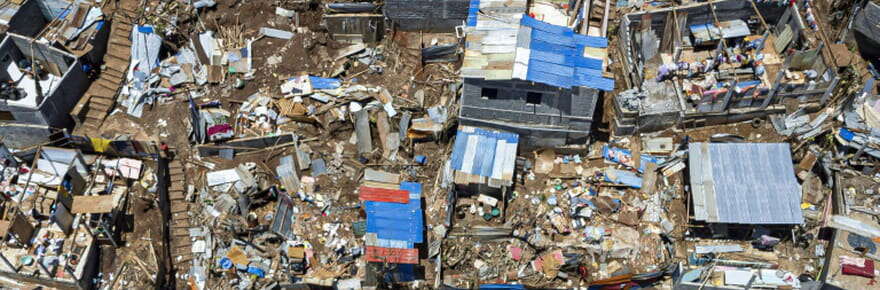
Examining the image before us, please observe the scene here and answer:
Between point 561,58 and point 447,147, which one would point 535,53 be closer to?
point 561,58

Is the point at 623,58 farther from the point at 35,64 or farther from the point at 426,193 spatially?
the point at 35,64

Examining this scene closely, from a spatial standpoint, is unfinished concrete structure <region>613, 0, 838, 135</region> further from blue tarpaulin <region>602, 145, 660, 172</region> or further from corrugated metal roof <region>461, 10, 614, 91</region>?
corrugated metal roof <region>461, 10, 614, 91</region>

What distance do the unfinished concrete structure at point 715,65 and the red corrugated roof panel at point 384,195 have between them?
965 cm

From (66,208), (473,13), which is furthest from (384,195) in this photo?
(66,208)

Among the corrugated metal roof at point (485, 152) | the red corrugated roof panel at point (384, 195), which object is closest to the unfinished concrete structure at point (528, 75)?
the corrugated metal roof at point (485, 152)

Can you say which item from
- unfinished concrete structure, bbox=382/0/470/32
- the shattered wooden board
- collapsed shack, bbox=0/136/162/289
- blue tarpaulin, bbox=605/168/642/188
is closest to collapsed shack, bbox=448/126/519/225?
blue tarpaulin, bbox=605/168/642/188

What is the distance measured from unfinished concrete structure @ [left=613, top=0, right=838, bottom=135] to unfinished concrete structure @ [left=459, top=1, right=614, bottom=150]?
10.2 feet

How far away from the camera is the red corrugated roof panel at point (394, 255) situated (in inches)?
963

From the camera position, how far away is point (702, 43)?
104ft

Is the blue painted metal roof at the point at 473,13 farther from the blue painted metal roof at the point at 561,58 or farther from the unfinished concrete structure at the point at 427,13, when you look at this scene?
the unfinished concrete structure at the point at 427,13

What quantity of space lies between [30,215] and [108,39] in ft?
32.0

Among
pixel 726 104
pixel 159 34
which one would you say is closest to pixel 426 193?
pixel 726 104

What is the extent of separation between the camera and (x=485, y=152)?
89.1ft

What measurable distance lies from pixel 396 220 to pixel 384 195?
1.06m
